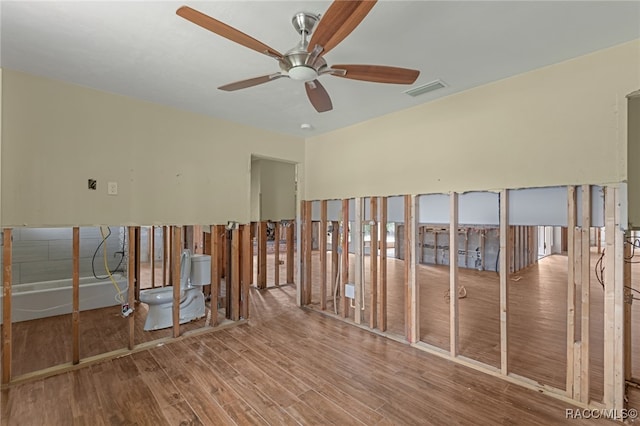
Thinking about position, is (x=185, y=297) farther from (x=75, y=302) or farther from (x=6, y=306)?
(x=6, y=306)

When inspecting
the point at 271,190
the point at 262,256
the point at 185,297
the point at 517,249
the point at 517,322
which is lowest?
the point at 517,322

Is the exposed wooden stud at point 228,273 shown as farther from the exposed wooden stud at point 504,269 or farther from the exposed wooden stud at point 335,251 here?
the exposed wooden stud at point 504,269

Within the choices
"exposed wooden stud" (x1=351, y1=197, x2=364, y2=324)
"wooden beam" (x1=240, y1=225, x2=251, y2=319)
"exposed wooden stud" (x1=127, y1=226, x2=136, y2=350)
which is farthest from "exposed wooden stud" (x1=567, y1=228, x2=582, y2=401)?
"exposed wooden stud" (x1=127, y1=226, x2=136, y2=350)

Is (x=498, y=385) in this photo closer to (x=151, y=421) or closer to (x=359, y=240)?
(x=359, y=240)

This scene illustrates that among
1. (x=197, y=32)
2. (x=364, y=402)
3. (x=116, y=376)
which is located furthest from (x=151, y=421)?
(x=197, y=32)

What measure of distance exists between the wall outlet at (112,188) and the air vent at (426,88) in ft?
10.2

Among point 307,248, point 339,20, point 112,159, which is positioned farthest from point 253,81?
point 307,248

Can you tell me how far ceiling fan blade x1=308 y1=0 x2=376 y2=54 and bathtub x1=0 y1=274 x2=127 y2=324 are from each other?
191 inches

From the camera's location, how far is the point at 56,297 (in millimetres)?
4184

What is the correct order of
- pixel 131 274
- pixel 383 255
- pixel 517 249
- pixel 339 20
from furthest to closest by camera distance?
pixel 517 249 < pixel 383 255 < pixel 131 274 < pixel 339 20

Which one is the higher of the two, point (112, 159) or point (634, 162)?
point (112, 159)

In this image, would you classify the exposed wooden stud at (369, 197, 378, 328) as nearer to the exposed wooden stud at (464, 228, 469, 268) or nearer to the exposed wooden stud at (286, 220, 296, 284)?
the exposed wooden stud at (286, 220, 296, 284)

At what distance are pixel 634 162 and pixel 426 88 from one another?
165 centimetres

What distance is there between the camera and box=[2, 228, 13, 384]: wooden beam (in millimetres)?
2465
